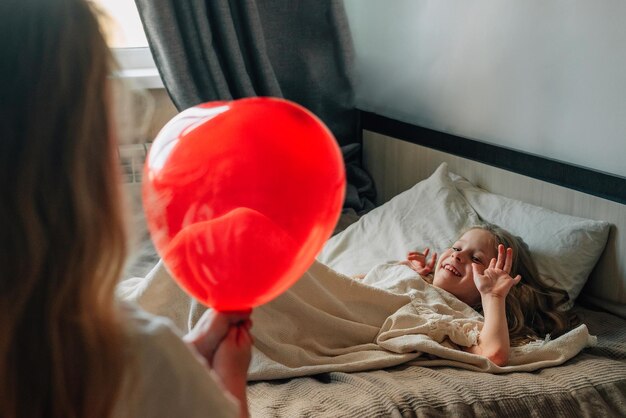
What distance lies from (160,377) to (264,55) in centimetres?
238

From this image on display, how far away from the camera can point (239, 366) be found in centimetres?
113

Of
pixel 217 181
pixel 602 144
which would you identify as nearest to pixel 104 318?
pixel 217 181

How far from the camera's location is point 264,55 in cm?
316

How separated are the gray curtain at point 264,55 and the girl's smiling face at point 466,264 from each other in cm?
95

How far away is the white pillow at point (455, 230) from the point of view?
222 centimetres

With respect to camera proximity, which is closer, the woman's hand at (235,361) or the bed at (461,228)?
the woman's hand at (235,361)

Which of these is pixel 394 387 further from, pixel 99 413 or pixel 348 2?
pixel 348 2

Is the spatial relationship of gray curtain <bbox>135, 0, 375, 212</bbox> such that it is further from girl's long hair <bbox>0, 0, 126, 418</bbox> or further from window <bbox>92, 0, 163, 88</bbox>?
girl's long hair <bbox>0, 0, 126, 418</bbox>

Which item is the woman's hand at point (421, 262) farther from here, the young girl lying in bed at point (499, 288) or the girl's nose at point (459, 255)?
the girl's nose at point (459, 255)

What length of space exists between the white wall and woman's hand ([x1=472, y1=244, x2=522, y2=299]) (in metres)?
0.43

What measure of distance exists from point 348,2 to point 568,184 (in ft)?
4.70

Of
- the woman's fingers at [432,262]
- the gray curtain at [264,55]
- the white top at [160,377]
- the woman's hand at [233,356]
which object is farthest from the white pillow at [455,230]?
the white top at [160,377]

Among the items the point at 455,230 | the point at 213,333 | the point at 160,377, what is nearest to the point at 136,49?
the point at 455,230

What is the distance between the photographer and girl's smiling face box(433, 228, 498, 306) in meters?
2.16
